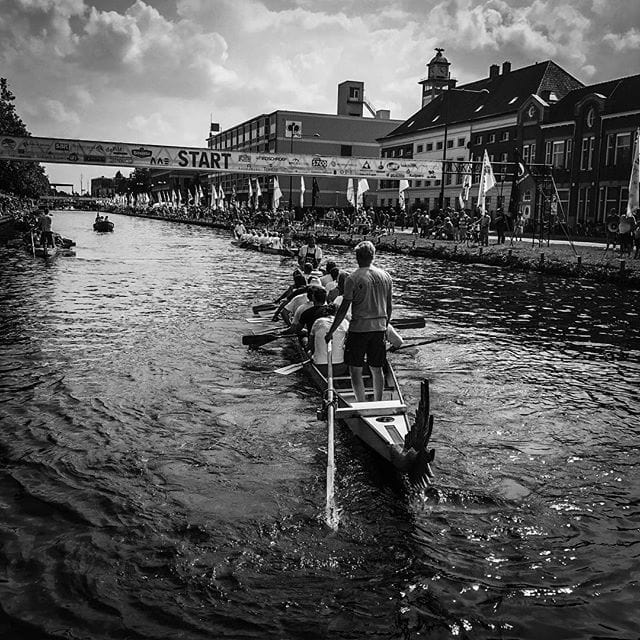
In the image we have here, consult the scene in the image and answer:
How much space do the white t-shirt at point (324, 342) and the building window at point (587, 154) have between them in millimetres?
48215

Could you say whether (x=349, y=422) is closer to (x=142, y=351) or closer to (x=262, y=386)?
(x=262, y=386)

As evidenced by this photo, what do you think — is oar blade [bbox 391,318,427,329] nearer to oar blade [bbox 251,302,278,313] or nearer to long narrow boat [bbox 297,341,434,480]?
oar blade [bbox 251,302,278,313]

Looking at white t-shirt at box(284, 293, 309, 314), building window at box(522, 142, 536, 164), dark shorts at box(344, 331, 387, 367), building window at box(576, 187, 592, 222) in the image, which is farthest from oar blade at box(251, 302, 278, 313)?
building window at box(522, 142, 536, 164)

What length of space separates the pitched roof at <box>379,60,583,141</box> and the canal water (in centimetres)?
5217

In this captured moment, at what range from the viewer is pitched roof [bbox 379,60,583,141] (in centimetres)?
6538

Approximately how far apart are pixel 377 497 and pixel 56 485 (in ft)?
11.9

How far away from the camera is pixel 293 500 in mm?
7250

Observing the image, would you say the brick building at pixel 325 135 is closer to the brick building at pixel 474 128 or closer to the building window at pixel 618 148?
the brick building at pixel 474 128

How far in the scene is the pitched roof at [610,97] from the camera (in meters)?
49.2

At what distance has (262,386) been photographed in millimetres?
11555

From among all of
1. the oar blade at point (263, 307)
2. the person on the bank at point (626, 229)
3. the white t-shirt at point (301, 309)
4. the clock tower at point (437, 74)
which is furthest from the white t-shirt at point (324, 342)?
the clock tower at point (437, 74)

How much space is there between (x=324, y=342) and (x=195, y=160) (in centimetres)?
3560

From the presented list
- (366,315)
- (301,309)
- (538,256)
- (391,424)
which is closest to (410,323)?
(301,309)

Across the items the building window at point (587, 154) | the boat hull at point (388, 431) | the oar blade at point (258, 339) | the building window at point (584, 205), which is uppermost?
the building window at point (587, 154)
